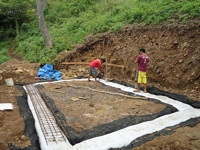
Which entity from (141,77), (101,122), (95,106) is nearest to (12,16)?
(141,77)

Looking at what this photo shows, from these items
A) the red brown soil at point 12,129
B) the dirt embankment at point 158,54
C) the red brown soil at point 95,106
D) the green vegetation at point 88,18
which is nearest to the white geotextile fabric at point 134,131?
the red brown soil at point 12,129

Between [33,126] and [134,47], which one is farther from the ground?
[134,47]

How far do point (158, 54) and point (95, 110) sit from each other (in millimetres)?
3634

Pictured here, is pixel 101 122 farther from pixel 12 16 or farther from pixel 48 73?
pixel 12 16

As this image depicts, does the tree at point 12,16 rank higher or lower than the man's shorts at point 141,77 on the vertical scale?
higher

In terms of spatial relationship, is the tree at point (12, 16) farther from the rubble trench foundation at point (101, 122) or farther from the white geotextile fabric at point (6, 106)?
the white geotextile fabric at point (6, 106)

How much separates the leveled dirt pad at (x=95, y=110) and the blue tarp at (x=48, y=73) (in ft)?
9.09

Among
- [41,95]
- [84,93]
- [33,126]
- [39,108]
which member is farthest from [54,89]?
[33,126]

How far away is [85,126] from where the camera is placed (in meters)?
4.15

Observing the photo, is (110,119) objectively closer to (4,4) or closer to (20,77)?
(20,77)

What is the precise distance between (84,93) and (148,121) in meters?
2.76

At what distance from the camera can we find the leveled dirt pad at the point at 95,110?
4.06m

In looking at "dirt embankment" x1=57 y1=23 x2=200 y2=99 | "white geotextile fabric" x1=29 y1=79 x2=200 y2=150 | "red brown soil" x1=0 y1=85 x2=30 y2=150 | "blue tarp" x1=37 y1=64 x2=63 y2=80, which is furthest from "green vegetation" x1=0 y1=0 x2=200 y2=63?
"red brown soil" x1=0 y1=85 x2=30 y2=150

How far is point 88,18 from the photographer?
13852mm
